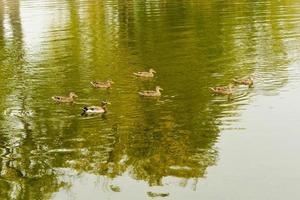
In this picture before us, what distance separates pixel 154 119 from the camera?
99.0ft

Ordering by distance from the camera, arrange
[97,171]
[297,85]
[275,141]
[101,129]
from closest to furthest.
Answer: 1. [97,171]
2. [275,141]
3. [101,129]
4. [297,85]

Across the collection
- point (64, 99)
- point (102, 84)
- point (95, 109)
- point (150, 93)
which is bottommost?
point (150, 93)

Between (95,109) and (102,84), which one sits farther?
(102,84)

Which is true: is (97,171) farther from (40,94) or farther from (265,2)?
(265,2)

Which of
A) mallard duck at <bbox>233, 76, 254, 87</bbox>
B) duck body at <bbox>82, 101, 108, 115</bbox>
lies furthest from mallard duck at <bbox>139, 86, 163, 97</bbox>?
mallard duck at <bbox>233, 76, 254, 87</bbox>

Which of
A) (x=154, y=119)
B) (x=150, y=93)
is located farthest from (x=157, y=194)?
(x=150, y=93)

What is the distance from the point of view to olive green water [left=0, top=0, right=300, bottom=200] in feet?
75.5

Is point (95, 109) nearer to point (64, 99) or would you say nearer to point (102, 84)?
point (64, 99)

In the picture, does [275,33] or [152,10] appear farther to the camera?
[152,10]

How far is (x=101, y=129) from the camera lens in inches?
1137

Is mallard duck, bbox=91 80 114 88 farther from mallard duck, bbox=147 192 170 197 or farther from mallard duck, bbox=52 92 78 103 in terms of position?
mallard duck, bbox=147 192 170 197

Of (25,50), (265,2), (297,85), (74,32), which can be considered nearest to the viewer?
(297,85)

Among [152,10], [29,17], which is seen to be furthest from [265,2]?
[29,17]

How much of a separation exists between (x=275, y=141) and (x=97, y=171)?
25.5ft
